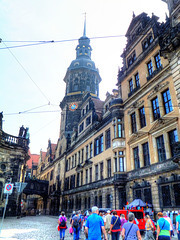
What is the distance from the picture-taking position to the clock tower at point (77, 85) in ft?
170

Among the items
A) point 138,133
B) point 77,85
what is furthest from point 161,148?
point 77,85

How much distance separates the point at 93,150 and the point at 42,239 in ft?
66.0

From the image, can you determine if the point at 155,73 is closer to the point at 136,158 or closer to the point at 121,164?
the point at 136,158

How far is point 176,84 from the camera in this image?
1633 centimetres

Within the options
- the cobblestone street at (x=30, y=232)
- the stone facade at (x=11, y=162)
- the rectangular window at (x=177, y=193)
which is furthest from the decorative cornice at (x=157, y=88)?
the stone facade at (x=11, y=162)

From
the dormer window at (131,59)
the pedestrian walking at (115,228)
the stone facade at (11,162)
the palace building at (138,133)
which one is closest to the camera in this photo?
the pedestrian walking at (115,228)

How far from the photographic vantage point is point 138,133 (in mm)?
20938

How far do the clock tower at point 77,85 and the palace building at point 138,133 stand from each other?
13.8 m

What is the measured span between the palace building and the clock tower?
45.4 ft

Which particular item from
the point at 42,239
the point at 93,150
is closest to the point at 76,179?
the point at 93,150

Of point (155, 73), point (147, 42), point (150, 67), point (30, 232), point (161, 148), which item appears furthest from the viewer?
point (147, 42)

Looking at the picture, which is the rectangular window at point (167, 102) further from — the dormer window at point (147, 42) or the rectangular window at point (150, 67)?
the dormer window at point (147, 42)

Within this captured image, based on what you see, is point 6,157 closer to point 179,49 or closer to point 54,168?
point 54,168

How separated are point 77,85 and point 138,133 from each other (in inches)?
1508
